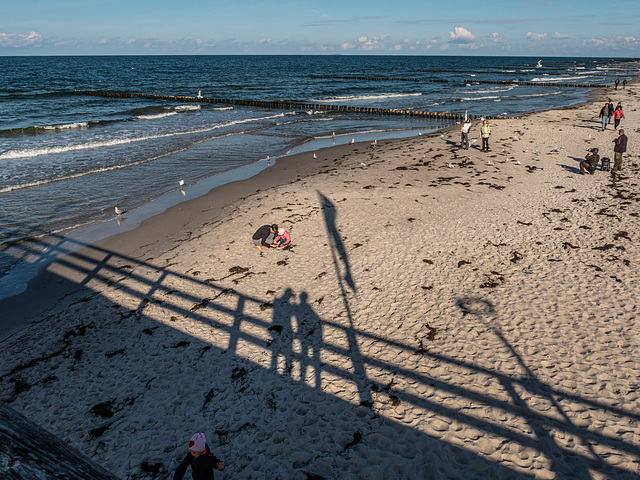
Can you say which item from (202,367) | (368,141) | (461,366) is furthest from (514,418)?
(368,141)

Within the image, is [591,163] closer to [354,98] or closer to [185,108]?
[185,108]

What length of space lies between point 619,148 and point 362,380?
57.8 ft

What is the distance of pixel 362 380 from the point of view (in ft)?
24.3

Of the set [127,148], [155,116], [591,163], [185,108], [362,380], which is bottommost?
[362,380]

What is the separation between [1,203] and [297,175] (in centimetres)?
1299

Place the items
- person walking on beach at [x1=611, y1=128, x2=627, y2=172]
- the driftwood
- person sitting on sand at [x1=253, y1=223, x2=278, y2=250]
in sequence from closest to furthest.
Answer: the driftwood < person sitting on sand at [x1=253, y1=223, x2=278, y2=250] < person walking on beach at [x1=611, y1=128, x2=627, y2=172]

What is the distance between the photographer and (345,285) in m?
10.4

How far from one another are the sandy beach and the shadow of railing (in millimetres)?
33

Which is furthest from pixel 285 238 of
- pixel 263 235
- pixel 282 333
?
pixel 282 333

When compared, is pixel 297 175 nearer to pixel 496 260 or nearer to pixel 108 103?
pixel 496 260

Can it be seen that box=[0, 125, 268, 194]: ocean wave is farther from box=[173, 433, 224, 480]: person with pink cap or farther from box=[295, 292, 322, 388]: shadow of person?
box=[173, 433, 224, 480]: person with pink cap

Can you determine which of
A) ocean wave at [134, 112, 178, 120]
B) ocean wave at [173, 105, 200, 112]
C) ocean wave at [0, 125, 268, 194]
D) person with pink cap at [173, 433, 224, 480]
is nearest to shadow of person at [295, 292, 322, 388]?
person with pink cap at [173, 433, 224, 480]

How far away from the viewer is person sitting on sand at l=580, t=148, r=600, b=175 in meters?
18.0

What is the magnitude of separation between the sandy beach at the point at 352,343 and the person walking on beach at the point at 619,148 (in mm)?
3736
